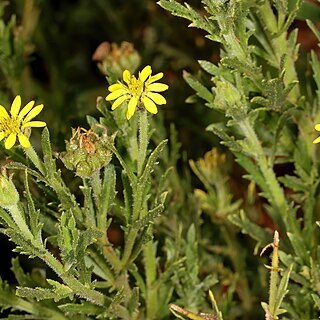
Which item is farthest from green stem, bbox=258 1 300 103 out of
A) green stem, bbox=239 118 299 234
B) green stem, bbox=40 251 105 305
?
green stem, bbox=40 251 105 305

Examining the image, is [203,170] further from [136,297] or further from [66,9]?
[66,9]

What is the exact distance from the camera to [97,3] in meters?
2.03

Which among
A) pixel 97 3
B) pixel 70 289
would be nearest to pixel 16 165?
pixel 70 289

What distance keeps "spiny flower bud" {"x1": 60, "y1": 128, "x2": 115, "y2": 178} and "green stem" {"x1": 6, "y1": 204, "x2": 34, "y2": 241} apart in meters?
0.10

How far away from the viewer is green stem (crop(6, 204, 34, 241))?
0.91 metres

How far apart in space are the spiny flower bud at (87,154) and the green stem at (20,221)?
0.10 m

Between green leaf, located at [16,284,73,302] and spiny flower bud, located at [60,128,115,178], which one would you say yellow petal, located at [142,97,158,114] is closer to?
spiny flower bud, located at [60,128,115,178]

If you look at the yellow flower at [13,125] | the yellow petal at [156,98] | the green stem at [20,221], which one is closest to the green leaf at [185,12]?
the yellow petal at [156,98]

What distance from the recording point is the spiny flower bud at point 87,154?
0.96m

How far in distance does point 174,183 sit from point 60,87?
523mm

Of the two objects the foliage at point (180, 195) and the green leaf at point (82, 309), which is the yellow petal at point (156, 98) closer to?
the foliage at point (180, 195)

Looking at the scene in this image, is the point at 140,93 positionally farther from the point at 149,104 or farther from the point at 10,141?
the point at 10,141

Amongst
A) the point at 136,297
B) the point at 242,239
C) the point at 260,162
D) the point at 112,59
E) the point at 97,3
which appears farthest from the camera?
the point at 97,3

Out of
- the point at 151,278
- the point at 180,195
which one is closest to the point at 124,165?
the point at 151,278
